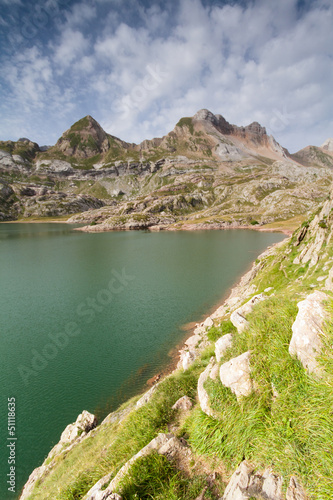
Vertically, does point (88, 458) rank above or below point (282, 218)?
below

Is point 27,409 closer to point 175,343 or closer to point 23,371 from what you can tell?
point 23,371

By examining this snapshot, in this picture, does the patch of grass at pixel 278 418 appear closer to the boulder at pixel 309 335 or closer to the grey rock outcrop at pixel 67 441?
the boulder at pixel 309 335

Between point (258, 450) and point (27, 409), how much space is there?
70.2 ft

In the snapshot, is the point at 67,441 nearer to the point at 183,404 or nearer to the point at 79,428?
the point at 79,428

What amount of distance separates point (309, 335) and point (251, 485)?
3566 mm

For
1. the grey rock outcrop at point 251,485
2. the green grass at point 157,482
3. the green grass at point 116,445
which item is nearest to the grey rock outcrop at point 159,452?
the green grass at point 157,482

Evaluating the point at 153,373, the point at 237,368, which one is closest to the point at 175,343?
the point at 153,373

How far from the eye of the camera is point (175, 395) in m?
10.0

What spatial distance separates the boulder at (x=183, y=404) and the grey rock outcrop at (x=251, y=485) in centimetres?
408

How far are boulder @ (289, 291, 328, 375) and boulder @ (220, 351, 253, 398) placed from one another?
1.38 meters

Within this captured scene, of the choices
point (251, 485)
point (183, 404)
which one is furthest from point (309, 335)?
point (183, 404)

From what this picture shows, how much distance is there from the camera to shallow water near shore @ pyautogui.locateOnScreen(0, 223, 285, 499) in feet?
60.1

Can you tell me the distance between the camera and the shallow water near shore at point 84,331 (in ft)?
60.1

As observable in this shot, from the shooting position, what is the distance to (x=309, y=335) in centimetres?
575
